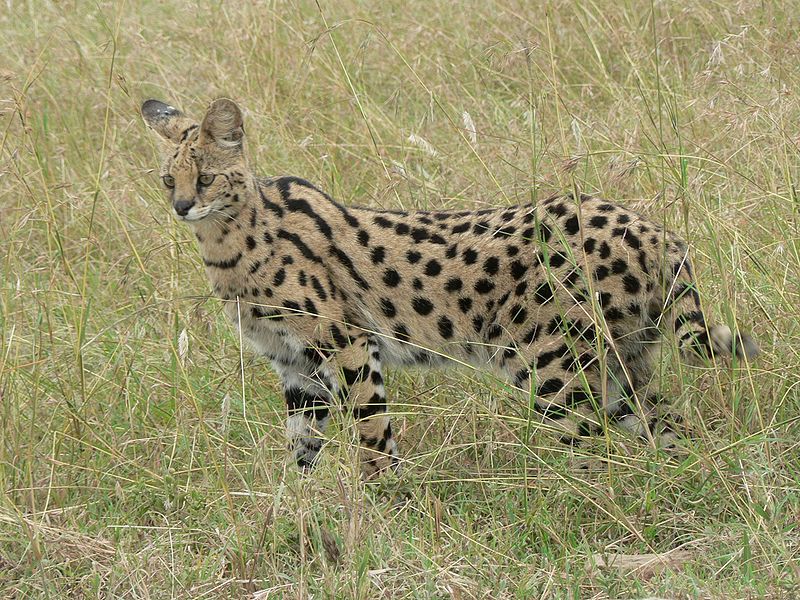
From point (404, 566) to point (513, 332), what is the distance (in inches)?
52.5

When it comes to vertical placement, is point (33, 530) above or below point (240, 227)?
below

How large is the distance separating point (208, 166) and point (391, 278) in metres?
0.87

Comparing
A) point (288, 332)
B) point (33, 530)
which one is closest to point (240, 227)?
point (288, 332)

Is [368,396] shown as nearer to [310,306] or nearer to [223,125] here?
[310,306]

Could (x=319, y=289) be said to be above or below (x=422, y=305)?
above

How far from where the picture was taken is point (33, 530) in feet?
13.2

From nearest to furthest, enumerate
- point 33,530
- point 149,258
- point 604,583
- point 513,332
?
point 604,583
point 33,530
point 513,332
point 149,258

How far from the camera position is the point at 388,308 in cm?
532

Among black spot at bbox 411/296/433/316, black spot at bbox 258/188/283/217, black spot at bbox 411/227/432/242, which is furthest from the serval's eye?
black spot at bbox 411/296/433/316

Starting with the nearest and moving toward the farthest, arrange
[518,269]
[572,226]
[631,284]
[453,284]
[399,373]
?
1. [631,284]
2. [572,226]
3. [518,269]
4. [453,284]
5. [399,373]

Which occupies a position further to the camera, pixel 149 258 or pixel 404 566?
pixel 149 258

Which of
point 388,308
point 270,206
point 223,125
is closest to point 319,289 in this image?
point 388,308

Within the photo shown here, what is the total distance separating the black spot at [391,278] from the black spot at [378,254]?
0.17 ft

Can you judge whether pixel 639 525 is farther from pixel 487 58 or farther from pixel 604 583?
pixel 487 58
